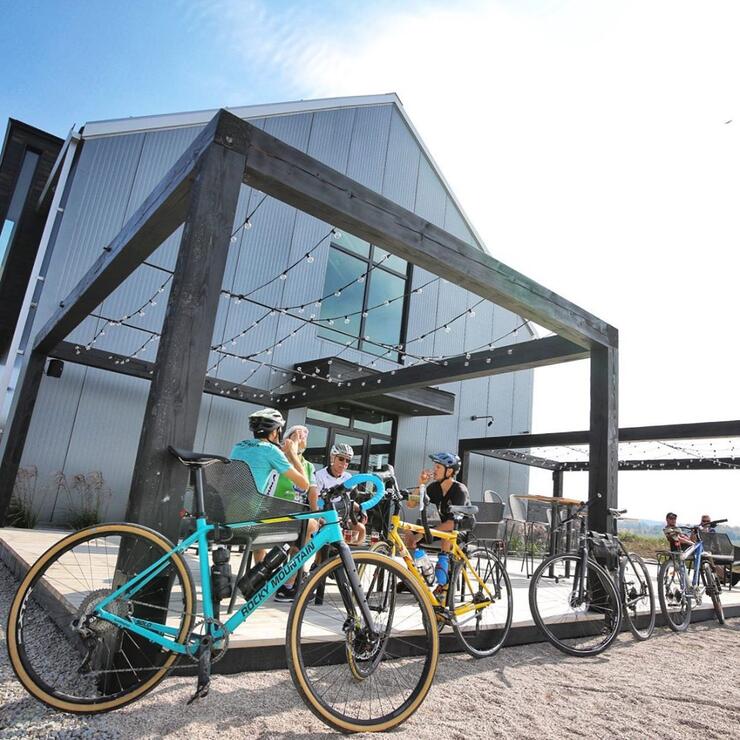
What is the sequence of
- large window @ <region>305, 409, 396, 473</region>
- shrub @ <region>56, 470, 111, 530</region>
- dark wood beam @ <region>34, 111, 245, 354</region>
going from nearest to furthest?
dark wood beam @ <region>34, 111, 245, 354</region> → shrub @ <region>56, 470, 111, 530</region> → large window @ <region>305, 409, 396, 473</region>

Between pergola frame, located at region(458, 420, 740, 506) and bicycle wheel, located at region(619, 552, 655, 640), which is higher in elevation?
pergola frame, located at region(458, 420, 740, 506)

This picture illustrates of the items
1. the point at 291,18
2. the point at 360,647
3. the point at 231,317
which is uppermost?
the point at 291,18

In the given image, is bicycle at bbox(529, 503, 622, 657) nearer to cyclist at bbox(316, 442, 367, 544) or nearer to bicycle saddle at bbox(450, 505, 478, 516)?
bicycle saddle at bbox(450, 505, 478, 516)

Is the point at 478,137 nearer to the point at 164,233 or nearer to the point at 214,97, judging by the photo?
the point at 164,233

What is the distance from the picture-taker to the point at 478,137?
6.17 meters

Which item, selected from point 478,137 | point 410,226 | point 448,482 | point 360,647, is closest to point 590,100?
point 478,137

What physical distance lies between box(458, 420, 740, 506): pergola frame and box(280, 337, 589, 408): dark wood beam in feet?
13.1

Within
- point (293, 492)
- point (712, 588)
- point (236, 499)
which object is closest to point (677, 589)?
point (712, 588)

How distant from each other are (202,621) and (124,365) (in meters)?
6.34

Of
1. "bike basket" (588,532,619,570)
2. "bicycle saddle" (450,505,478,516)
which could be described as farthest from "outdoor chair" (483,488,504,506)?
"bicycle saddle" (450,505,478,516)

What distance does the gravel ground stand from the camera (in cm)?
184

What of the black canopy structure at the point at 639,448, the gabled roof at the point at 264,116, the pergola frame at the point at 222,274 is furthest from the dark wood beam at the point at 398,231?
the gabled roof at the point at 264,116

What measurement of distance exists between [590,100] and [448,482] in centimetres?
394

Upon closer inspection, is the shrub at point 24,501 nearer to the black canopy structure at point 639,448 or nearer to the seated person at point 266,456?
the seated person at point 266,456
